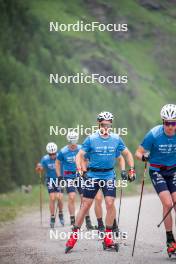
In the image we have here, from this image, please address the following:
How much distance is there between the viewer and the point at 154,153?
452 inches

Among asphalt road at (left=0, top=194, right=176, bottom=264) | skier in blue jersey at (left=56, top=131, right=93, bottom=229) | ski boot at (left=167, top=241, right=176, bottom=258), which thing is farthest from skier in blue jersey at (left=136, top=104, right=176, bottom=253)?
skier in blue jersey at (left=56, top=131, right=93, bottom=229)

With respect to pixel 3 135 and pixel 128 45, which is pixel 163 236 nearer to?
pixel 3 135

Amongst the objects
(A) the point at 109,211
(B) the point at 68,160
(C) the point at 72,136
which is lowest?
(A) the point at 109,211

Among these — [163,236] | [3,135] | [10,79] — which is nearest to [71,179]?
[163,236]

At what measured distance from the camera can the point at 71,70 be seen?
114 m

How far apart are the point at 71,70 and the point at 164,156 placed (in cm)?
10357

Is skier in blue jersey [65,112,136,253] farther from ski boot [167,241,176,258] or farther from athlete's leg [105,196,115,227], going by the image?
ski boot [167,241,176,258]

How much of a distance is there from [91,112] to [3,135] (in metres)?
47.4

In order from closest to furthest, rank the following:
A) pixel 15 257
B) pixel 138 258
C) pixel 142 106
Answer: pixel 138 258 < pixel 15 257 < pixel 142 106

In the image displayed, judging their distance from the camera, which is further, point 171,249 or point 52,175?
point 52,175

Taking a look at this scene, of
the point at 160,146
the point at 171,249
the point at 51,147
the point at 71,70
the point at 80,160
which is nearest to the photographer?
the point at 171,249

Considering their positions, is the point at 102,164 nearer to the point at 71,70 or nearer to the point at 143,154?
the point at 143,154

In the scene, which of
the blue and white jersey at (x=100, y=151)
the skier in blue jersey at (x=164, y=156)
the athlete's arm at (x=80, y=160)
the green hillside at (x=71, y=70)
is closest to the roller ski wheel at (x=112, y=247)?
the skier in blue jersey at (x=164, y=156)

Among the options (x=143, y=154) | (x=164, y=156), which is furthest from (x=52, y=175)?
(x=164, y=156)
